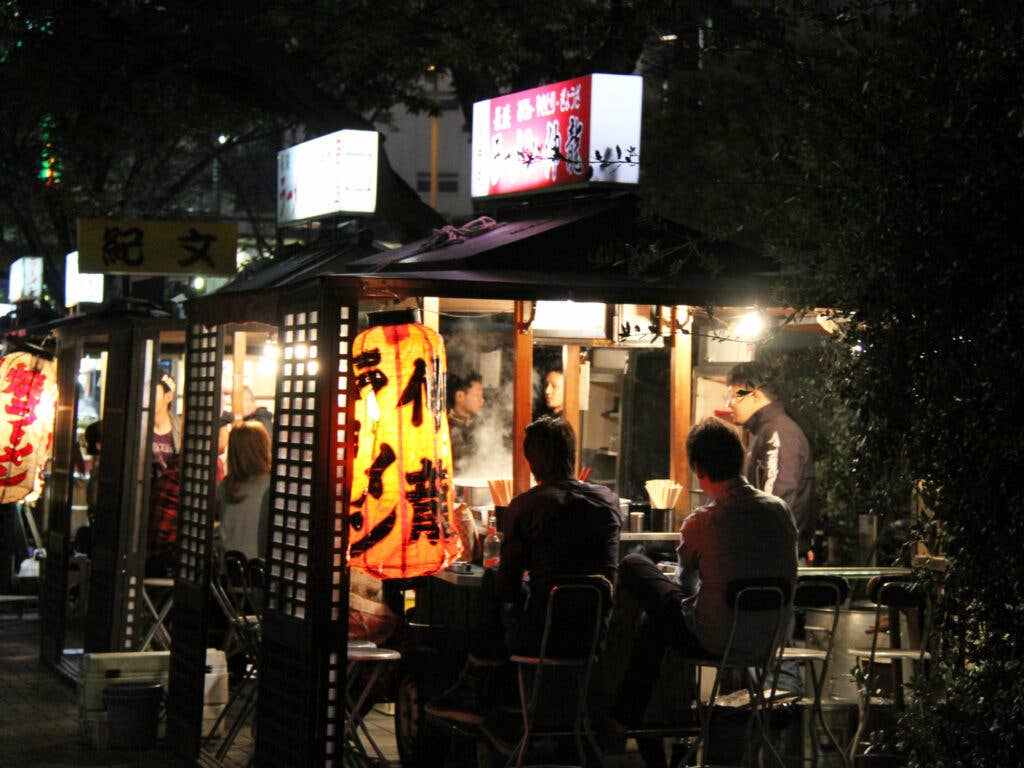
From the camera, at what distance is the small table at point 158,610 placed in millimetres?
10630

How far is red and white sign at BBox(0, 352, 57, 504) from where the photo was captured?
Result: 1391cm

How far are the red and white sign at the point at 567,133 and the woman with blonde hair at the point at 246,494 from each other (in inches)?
95.7

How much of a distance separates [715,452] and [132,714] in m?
4.37

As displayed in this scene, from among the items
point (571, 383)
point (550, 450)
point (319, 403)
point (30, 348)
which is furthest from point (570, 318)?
point (30, 348)

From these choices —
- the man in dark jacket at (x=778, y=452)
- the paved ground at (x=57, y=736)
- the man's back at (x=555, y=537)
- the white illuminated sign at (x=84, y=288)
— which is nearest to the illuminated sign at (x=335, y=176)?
the man in dark jacket at (x=778, y=452)

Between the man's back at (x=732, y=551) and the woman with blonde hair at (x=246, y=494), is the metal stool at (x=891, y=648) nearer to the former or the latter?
the man's back at (x=732, y=551)

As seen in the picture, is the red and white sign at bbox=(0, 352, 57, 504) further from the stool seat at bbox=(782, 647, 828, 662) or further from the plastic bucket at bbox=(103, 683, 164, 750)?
the stool seat at bbox=(782, 647, 828, 662)

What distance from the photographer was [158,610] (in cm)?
1224

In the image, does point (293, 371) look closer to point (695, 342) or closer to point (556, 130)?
point (556, 130)

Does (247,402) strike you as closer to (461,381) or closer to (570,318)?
(461,381)

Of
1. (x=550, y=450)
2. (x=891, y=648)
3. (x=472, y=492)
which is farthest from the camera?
(x=472, y=492)

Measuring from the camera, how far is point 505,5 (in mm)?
16844

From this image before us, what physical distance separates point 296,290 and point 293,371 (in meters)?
0.44

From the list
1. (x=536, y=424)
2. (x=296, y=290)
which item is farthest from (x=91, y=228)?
(x=536, y=424)
